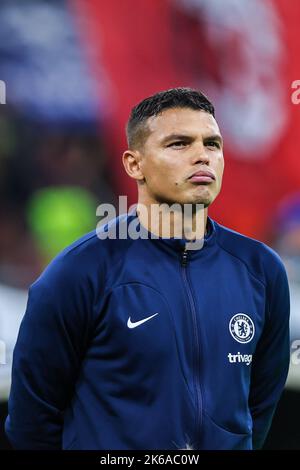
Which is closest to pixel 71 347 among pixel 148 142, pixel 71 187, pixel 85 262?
pixel 85 262

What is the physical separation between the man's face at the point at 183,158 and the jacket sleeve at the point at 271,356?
0.99ft

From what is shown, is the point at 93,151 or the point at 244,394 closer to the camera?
the point at 244,394

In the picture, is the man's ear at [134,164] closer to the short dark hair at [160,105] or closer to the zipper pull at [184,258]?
the short dark hair at [160,105]

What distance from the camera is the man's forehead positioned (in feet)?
5.82

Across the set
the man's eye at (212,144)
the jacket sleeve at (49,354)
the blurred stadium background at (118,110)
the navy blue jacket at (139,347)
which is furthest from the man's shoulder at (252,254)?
the blurred stadium background at (118,110)

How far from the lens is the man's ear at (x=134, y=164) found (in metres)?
1.85

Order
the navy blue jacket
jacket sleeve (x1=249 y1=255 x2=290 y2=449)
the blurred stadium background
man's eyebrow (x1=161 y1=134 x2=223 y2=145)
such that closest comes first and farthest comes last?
the navy blue jacket, man's eyebrow (x1=161 y1=134 x2=223 y2=145), jacket sleeve (x1=249 y1=255 x2=290 y2=449), the blurred stadium background

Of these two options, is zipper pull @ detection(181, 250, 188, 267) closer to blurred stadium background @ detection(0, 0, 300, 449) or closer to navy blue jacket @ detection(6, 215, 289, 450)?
navy blue jacket @ detection(6, 215, 289, 450)

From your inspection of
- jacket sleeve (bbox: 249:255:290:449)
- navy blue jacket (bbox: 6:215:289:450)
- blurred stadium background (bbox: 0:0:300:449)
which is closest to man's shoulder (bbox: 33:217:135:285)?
navy blue jacket (bbox: 6:215:289:450)

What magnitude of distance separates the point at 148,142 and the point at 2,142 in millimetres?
1182

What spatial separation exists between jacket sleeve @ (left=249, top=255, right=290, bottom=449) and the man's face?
30cm

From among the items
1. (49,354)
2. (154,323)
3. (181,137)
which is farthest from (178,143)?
(49,354)

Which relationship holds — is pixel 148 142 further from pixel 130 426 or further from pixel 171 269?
pixel 130 426

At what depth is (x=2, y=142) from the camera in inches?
112
